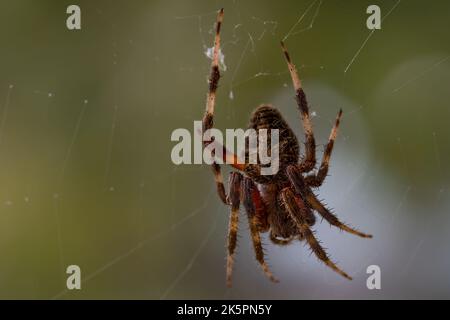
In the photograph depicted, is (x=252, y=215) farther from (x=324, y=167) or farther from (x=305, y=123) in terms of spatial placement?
(x=305, y=123)

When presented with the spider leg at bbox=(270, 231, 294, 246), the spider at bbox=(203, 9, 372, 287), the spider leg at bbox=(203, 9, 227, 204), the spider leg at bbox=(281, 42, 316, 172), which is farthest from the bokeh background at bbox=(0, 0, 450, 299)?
the spider leg at bbox=(203, 9, 227, 204)

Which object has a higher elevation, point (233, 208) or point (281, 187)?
point (281, 187)

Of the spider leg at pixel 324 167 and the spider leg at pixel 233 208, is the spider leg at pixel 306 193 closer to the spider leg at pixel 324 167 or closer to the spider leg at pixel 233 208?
the spider leg at pixel 324 167

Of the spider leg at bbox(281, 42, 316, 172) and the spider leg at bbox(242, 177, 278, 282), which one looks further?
the spider leg at bbox(242, 177, 278, 282)

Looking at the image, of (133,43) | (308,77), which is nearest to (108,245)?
(133,43)

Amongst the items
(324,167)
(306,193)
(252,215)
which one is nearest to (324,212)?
(306,193)

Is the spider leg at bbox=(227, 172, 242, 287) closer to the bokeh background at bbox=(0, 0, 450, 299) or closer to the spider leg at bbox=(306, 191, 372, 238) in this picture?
the spider leg at bbox=(306, 191, 372, 238)

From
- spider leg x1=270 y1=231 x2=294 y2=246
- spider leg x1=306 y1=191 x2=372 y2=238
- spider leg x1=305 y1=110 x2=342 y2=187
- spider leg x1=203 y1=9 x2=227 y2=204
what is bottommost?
spider leg x1=270 y1=231 x2=294 y2=246
